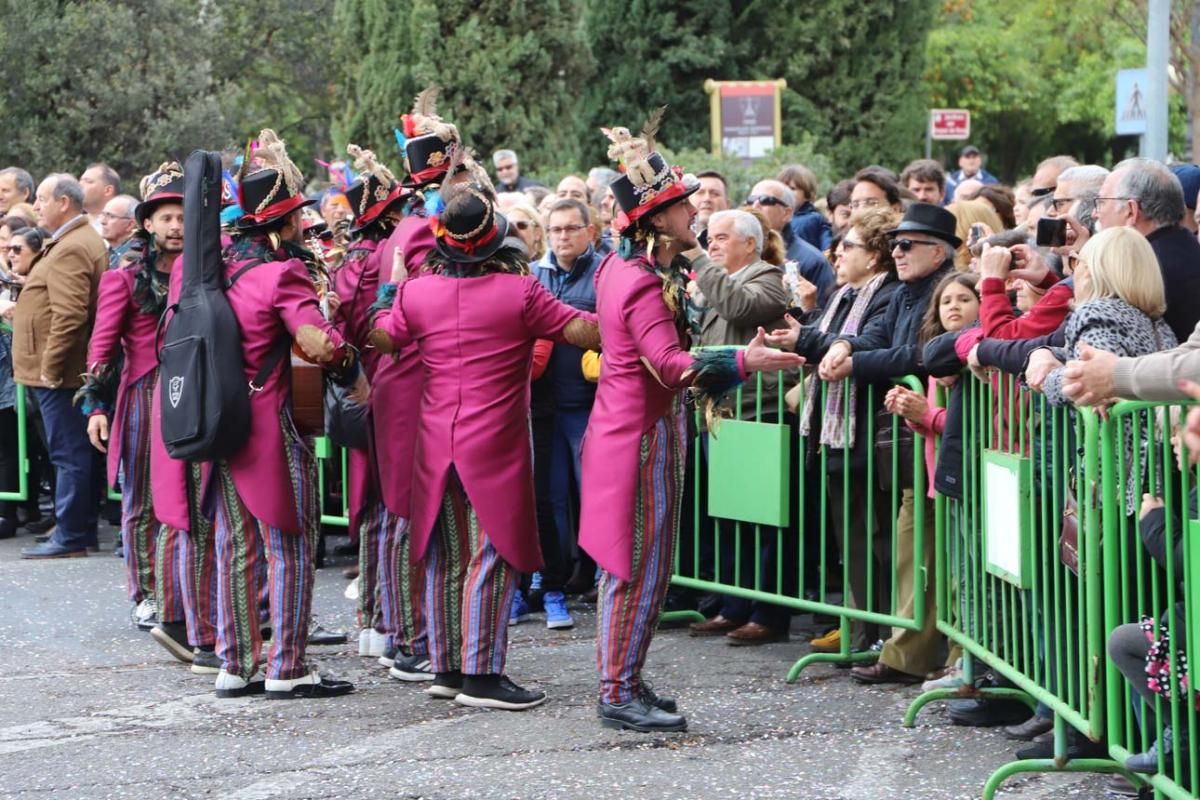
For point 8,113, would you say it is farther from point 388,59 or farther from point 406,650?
point 406,650

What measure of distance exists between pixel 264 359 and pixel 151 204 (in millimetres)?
1281

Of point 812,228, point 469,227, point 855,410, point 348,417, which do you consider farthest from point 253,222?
point 812,228

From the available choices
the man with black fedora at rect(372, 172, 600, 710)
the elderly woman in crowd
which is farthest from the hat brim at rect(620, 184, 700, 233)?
the elderly woman in crowd

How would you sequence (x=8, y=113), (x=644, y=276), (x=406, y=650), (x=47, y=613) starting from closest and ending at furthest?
1. (x=644, y=276)
2. (x=406, y=650)
3. (x=47, y=613)
4. (x=8, y=113)

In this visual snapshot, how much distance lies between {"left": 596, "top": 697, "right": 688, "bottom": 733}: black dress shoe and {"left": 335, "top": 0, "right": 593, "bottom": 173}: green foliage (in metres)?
15.1

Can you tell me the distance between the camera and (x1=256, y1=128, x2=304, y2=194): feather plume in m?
7.17

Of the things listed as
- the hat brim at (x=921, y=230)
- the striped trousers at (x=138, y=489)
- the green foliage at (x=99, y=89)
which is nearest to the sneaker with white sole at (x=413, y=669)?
the striped trousers at (x=138, y=489)

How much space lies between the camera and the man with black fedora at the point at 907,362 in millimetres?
7121

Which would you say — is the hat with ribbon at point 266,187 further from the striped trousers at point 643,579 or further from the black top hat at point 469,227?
the striped trousers at point 643,579

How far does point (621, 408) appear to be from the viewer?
655 cm

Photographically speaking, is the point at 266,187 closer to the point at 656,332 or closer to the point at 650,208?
the point at 650,208

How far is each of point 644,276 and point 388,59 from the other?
16366 mm

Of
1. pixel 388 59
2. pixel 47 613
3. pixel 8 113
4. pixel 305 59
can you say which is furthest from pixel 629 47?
pixel 47 613

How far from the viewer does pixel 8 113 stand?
21.4 meters
